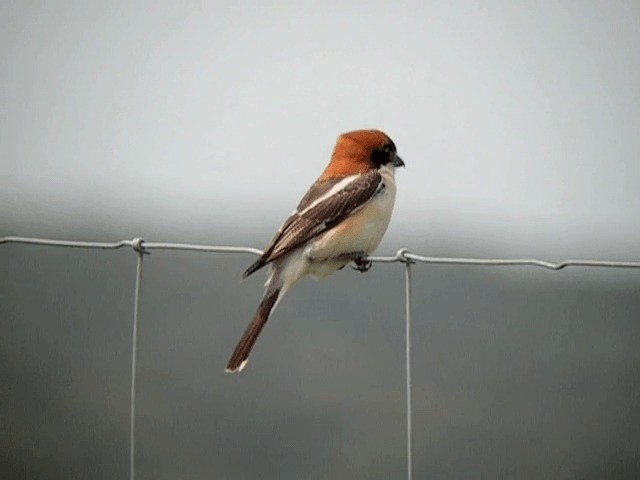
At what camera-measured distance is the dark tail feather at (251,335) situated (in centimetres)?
399

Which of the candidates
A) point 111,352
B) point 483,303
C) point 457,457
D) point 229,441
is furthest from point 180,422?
point 483,303

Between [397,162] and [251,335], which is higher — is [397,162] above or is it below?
above

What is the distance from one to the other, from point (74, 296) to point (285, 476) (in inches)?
178

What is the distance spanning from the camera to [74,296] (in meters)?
15.7

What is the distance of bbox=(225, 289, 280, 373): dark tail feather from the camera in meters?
3.99

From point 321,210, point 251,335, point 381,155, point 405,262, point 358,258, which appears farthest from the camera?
point 381,155

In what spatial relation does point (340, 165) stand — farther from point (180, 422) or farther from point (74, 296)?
point (74, 296)

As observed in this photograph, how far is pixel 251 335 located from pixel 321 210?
0.62 metres

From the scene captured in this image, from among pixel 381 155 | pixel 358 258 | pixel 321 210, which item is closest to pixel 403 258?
pixel 358 258

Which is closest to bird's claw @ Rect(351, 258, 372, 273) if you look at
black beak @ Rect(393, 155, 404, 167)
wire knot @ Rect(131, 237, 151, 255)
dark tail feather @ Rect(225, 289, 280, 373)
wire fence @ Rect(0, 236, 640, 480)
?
dark tail feather @ Rect(225, 289, 280, 373)

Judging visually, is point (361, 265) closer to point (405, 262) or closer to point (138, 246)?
point (405, 262)

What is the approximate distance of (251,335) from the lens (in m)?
4.05

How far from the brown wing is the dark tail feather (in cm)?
17

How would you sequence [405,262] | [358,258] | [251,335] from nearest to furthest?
[405,262], [251,335], [358,258]
